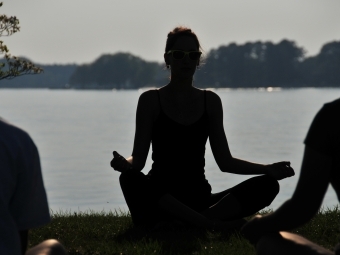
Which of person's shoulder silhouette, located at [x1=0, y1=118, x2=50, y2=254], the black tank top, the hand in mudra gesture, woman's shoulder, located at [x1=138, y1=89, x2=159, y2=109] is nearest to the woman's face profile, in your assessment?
woman's shoulder, located at [x1=138, y1=89, x2=159, y2=109]

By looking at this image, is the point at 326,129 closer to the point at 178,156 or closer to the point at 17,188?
the point at 17,188

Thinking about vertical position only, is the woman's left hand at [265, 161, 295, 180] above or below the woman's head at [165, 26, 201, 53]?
below

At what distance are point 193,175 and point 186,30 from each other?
50.5 inches

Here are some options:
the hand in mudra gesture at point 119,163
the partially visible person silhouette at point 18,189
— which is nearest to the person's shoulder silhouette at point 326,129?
the partially visible person silhouette at point 18,189

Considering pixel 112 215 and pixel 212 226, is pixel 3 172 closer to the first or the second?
pixel 212 226

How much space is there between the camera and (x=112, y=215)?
8.61 metres

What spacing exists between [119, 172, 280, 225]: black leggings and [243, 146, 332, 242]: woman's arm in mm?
3256

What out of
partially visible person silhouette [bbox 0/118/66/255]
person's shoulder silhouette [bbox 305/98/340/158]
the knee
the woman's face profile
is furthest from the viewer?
the woman's face profile

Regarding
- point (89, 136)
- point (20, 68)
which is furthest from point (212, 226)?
point (89, 136)

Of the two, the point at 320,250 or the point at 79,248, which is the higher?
the point at 320,250

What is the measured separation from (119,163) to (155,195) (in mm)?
585

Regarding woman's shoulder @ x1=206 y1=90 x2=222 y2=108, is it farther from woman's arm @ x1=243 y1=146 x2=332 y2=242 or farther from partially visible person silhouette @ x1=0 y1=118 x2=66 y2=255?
partially visible person silhouette @ x1=0 y1=118 x2=66 y2=255

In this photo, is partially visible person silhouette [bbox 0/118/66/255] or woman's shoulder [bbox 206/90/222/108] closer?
partially visible person silhouette [bbox 0/118/66/255]

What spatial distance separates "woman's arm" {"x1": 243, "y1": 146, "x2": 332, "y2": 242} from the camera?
3201 mm
